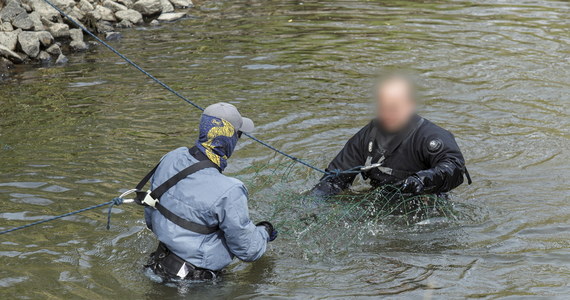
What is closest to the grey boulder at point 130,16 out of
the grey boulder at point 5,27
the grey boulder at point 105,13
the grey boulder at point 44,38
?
the grey boulder at point 105,13

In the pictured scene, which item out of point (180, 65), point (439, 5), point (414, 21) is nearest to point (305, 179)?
point (180, 65)

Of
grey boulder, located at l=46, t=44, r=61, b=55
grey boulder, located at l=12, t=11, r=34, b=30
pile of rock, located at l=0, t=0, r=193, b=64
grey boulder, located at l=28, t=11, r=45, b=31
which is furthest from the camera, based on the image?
grey boulder, located at l=28, t=11, r=45, b=31

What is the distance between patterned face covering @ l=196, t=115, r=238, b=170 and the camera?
4910 millimetres

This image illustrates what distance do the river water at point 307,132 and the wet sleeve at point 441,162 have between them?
520mm

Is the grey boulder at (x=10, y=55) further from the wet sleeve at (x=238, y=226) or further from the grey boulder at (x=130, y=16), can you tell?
the wet sleeve at (x=238, y=226)

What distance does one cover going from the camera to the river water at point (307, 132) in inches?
223

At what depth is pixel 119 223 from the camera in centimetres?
666

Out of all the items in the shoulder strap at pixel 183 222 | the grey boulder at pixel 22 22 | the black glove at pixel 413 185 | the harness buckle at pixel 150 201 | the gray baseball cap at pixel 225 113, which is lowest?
the grey boulder at pixel 22 22

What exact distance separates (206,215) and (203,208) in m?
0.06

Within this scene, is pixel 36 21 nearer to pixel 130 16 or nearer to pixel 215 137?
pixel 130 16

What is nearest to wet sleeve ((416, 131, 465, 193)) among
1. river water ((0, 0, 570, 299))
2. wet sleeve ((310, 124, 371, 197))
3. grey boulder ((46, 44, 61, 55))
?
river water ((0, 0, 570, 299))

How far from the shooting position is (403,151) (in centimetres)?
644

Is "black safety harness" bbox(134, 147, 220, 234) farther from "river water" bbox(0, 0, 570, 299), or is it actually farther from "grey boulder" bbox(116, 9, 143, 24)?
"grey boulder" bbox(116, 9, 143, 24)

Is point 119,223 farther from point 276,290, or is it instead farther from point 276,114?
point 276,114
